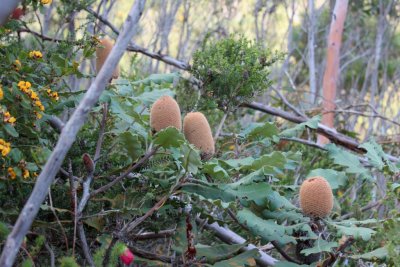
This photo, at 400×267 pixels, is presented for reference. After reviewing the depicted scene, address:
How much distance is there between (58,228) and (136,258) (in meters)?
0.33

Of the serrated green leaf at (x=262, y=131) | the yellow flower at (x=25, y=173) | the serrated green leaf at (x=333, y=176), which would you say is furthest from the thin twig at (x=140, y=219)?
the serrated green leaf at (x=333, y=176)

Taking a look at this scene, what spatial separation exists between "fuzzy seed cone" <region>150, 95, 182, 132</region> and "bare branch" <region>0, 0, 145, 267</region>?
57 cm

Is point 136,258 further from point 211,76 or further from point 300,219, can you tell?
point 211,76

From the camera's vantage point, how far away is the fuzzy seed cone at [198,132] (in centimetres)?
230

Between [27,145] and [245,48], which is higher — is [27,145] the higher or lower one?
the lower one

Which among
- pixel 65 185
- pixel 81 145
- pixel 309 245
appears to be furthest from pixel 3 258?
pixel 309 245

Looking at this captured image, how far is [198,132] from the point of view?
7.53 feet

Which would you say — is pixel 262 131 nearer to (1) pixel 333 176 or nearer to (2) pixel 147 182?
(1) pixel 333 176

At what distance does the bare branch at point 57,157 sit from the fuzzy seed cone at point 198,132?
2.18ft

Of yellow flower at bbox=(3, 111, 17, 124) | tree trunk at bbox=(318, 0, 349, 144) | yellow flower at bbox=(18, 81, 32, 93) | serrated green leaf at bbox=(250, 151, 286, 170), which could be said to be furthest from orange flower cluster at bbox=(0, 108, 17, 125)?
tree trunk at bbox=(318, 0, 349, 144)

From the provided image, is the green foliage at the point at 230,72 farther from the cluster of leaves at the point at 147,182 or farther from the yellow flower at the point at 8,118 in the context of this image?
the yellow flower at the point at 8,118

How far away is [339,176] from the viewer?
107 inches

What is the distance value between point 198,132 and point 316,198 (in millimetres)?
473

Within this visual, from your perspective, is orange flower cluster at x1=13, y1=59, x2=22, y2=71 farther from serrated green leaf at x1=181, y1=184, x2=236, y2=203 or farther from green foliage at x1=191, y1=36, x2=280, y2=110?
green foliage at x1=191, y1=36, x2=280, y2=110
